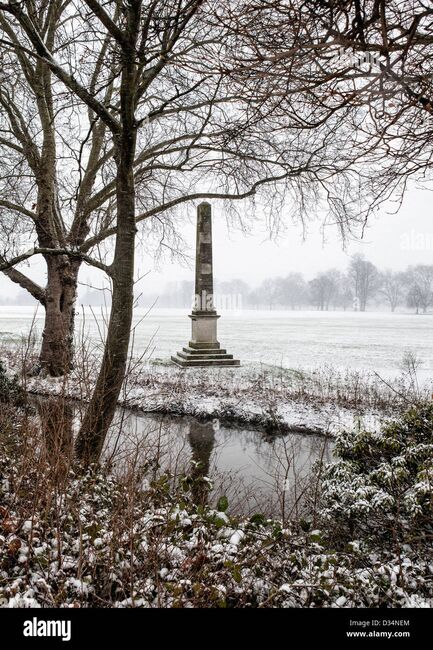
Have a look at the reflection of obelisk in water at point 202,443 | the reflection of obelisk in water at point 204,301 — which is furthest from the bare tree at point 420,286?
the reflection of obelisk in water at point 202,443

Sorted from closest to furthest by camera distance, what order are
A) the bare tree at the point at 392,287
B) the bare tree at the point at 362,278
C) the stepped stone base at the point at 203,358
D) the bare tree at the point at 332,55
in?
the bare tree at the point at 332,55
the stepped stone base at the point at 203,358
the bare tree at the point at 362,278
the bare tree at the point at 392,287

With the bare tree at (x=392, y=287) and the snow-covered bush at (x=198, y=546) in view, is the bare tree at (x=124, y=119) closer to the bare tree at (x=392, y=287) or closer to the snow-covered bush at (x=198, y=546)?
the snow-covered bush at (x=198, y=546)

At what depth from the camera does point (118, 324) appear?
521cm

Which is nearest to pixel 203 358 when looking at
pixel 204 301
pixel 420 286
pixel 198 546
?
pixel 204 301

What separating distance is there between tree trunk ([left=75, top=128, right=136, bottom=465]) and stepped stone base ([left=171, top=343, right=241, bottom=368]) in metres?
9.31

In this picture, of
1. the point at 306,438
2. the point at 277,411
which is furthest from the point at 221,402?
the point at 306,438

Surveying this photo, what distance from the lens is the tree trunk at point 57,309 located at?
12289 mm

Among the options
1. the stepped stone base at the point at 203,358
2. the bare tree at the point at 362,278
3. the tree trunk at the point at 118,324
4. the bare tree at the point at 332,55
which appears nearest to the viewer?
the bare tree at the point at 332,55

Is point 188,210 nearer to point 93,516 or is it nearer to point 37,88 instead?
point 37,88

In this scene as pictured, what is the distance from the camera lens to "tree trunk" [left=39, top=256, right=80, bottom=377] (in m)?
12.3

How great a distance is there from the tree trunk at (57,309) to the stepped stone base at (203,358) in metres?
3.89

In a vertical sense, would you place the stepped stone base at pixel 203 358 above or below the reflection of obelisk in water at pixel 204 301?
below

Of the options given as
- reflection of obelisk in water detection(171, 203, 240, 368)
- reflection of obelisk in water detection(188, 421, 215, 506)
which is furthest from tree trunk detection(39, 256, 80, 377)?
reflection of obelisk in water detection(188, 421, 215, 506)

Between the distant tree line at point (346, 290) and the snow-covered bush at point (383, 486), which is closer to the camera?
the snow-covered bush at point (383, 486)
